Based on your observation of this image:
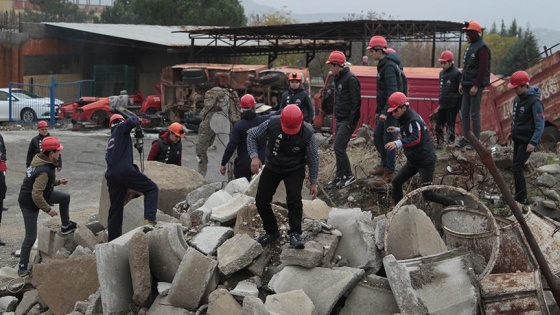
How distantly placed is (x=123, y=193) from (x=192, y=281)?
209cm

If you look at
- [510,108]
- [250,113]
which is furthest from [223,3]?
[250,113]

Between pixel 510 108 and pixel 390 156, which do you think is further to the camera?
pixel 510 108

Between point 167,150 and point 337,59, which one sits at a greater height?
point 337,59

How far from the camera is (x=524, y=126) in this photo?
329 inches

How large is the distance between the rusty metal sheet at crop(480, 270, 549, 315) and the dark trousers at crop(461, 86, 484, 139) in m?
3.89

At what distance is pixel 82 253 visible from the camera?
8.39 meters

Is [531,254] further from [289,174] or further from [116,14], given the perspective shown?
[116,14]

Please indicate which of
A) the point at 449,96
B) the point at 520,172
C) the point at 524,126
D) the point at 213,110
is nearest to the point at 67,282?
the point at 213,110

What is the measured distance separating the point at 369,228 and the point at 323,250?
0.53 m

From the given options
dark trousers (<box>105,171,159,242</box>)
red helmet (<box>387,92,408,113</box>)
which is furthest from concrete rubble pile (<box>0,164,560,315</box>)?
red helmet (<box>387,92,408,113</box>)

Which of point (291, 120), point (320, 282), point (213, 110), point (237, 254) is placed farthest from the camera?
point (213, 110)

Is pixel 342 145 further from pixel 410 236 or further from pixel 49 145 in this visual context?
pixel 49 145

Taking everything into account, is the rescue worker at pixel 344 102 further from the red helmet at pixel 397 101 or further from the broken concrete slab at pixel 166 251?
the broken concrete slab at pixel 166 251

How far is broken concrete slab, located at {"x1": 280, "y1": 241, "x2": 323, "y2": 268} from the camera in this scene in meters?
6.61
